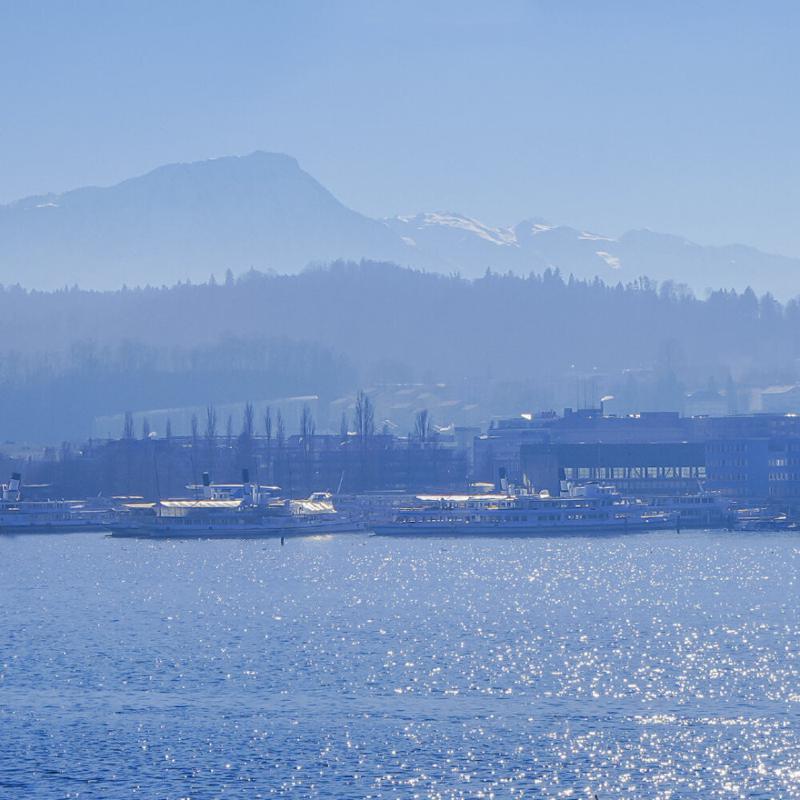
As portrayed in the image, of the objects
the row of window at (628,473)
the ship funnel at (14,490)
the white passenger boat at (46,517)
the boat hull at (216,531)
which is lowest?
the boat hull at (216,531)

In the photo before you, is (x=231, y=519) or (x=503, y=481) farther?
(x=503, y=481)

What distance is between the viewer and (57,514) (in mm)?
131375

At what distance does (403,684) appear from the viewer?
54750mm

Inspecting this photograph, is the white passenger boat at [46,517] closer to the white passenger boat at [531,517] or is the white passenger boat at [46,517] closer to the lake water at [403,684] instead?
the white passenger boat at [531,517]

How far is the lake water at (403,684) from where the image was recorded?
148 ft

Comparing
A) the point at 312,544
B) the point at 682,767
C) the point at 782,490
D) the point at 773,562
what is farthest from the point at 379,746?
the point at 782,490

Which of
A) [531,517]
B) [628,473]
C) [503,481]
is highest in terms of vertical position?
[628,473]

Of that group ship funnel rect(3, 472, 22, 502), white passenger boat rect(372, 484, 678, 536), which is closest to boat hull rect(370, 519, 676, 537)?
white passenger boat rect(372, 484, 678, 536)

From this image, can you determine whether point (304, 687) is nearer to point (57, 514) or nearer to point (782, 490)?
point (57, 514)

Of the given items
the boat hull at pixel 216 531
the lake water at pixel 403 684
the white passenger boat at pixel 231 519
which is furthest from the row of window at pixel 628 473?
the lake water at pixel 403 684

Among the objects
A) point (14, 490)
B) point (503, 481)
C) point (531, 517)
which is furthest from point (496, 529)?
point (14, 490)

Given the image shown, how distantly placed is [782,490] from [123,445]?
4833 centimetres

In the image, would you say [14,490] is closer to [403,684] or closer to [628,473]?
[628,473]

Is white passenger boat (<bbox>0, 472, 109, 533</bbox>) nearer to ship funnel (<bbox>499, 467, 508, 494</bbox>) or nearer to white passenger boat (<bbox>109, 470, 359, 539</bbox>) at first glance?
white passenger boat (<bbox>109, 470, 359, 539</bbox>)
